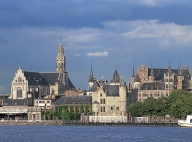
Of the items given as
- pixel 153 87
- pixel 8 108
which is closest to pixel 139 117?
pixel 153 87

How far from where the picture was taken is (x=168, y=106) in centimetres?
17488

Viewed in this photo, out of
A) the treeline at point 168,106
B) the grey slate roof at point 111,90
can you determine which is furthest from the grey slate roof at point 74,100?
the treeline at point 168,106

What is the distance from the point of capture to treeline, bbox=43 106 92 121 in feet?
604

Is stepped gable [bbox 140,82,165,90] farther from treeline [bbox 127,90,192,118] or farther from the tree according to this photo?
the tree

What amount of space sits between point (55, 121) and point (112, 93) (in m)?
14.7

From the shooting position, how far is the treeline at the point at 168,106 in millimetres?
170625

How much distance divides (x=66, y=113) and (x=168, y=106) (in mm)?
24169

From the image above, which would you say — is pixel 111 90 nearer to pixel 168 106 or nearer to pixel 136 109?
pixel 136 109

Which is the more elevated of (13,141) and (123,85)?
(123,85)

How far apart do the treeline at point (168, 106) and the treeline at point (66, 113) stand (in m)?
12.8

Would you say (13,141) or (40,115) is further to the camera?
(40,115)

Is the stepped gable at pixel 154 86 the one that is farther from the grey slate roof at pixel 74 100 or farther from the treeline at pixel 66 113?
the treeline at pixel 66 113

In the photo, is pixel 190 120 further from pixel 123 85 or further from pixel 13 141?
pixel 13 141

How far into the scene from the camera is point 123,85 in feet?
603
